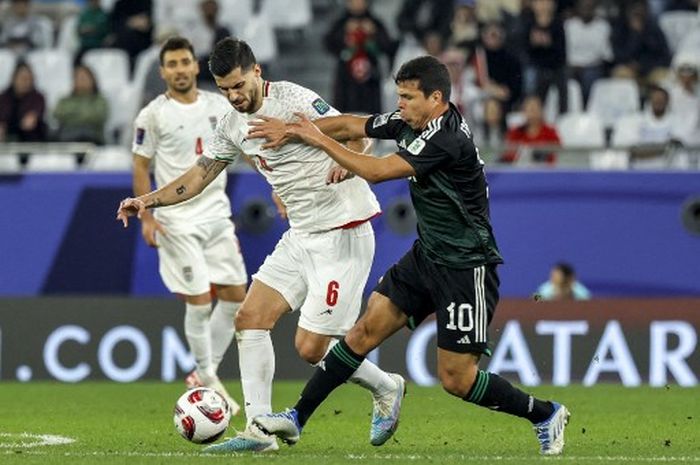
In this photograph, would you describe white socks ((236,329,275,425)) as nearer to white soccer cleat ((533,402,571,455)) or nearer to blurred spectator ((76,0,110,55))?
white soccer cleat ((533,402,571,455))

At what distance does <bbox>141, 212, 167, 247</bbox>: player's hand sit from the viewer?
1157 cm

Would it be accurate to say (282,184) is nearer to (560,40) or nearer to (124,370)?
(124,370)

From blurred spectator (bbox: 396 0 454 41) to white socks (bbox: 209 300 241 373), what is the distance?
6.47 m

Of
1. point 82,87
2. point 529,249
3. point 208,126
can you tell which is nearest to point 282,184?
point 208,126

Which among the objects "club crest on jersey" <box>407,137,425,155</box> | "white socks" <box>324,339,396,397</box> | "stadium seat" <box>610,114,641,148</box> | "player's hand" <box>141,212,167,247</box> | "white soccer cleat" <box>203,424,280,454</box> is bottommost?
"white soccer cleat" <box>203,424,280,454</box>

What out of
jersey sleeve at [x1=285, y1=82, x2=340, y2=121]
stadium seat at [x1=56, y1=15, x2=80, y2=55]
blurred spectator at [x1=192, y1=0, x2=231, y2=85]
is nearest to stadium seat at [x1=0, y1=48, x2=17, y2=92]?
stadium seat at [x1=56, y1=15, x2=80, y2=55]

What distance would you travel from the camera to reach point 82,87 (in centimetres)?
1689

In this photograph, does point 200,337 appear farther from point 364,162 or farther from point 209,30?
point 209,30

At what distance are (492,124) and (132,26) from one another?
4225 mm

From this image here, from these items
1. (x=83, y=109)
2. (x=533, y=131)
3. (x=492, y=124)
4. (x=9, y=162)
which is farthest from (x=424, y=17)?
(x=9, y=162)

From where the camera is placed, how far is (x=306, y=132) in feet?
27.6

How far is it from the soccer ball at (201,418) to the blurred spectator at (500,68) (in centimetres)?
851

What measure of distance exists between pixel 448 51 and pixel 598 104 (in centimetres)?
157

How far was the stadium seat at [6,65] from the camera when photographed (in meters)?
18.1
